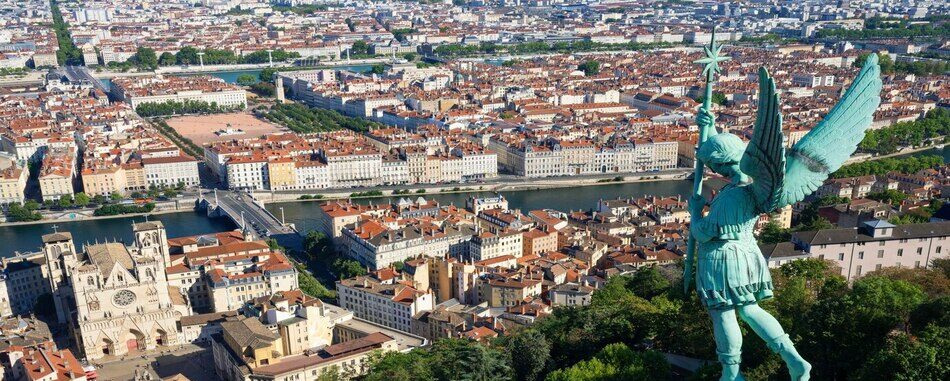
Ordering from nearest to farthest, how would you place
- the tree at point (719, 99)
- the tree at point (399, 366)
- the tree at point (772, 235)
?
the tree at point (399, 366), the tree at point (772, 235), the tree at point (719, 99)

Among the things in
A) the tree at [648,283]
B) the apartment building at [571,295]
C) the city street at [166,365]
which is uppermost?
the tree at [648,283]

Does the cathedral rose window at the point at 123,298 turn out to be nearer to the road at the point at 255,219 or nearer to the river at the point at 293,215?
the road at the point at 255,219

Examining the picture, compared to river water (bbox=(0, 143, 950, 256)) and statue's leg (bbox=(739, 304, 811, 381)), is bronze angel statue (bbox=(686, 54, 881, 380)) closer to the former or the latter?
statue's leg (bbox=(739, 304, 811, 381))

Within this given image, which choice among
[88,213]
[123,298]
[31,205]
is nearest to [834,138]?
[123,298]

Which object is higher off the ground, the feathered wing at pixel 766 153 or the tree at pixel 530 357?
the feathered wing at pixel 766 153

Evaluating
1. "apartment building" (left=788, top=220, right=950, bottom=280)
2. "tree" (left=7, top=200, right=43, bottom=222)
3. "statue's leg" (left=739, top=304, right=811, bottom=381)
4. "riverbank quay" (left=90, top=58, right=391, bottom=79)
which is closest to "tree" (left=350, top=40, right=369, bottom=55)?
"riverbank quay" (left=90, top=58, right=391, bottom=79)

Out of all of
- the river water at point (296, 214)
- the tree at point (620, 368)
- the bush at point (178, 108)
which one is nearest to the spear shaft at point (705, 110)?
the tree at point (620, 368)
